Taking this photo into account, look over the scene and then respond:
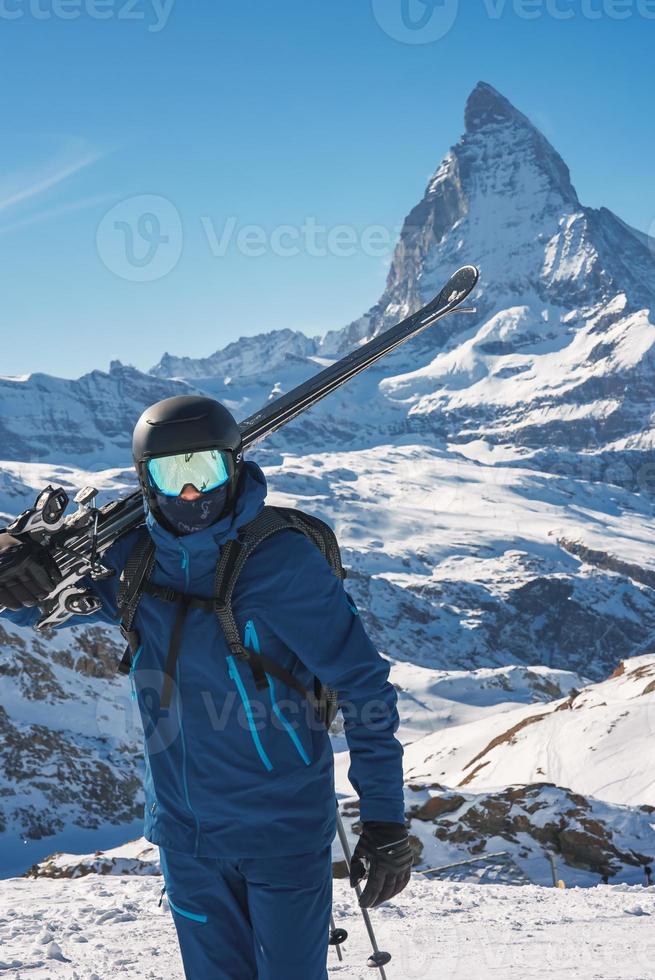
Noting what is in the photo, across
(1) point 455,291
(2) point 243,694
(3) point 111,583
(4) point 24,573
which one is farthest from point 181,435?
(1) point 455,291

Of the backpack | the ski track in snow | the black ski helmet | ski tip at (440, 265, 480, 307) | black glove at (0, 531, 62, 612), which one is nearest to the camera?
the backpack

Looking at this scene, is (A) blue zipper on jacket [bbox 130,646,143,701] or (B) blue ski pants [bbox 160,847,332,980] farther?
(A) blue zipper on jacket [bbox 130,646,143,701]

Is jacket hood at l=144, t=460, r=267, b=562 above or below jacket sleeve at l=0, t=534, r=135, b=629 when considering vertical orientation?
above

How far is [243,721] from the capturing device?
3.36m

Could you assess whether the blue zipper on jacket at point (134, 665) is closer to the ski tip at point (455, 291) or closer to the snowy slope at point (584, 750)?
the ski tip at point (455, 291)

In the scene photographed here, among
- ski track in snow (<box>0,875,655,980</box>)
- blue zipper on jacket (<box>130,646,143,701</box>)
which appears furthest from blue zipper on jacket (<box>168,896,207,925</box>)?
ski track in snow (<box>0,875,655,980</box>)

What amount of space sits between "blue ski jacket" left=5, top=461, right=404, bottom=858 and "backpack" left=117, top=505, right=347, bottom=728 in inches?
1.2

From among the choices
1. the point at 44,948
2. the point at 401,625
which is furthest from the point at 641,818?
the point at 401,625

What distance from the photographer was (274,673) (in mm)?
3373

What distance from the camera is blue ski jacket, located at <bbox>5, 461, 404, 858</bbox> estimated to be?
3.37 meters

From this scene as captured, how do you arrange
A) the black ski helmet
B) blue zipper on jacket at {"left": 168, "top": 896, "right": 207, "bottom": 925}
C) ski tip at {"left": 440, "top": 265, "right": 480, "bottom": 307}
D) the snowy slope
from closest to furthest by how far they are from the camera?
blue zipper on jacket at {"left": 168, "top": 896, "right": 207, "bottom": 925} < the black ski helmet < ski tip at {"left": 440, "top": 265, "right": 480, "bottom": 307} < the snowy slope

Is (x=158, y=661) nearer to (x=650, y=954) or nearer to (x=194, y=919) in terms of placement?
(x=194, y=919)

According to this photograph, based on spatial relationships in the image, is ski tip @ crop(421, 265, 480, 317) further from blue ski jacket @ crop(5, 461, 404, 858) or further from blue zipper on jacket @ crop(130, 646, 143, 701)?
blue zipper on jacket @ crop(130, 646, 143, 701)

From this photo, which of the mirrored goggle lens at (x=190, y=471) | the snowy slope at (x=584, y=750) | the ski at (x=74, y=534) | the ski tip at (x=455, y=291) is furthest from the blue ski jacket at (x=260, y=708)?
the snowy slope at (x=584, y=750)
